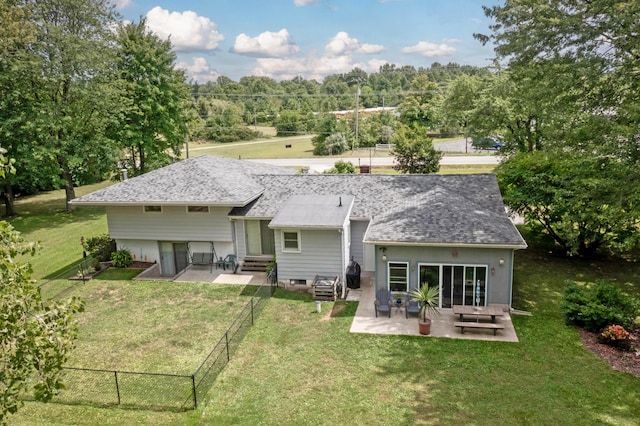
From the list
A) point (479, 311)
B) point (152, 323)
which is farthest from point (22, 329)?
point (479, 311)

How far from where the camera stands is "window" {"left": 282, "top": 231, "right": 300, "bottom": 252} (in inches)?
765

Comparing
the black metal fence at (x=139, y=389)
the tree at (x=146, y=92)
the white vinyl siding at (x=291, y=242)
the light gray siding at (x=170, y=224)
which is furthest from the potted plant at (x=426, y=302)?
the tree at (x=146, y=92)

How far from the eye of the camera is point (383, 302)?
16922mm

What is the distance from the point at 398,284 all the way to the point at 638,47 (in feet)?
38.0

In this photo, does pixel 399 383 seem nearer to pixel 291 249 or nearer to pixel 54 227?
pixel 291 249

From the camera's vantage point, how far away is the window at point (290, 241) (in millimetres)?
19422

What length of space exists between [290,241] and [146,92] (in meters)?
23.4

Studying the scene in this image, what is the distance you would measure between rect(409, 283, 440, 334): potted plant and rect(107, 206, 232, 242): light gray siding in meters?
9.68

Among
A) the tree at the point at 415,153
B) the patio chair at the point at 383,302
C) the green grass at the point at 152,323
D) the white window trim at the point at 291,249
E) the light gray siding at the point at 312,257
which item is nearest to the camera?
the green grass at the point at 152,323

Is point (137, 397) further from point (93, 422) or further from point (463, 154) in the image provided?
point (463, 154)

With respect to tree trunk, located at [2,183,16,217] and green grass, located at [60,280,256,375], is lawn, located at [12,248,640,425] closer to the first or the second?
green grass, located at [60,280,256,375]

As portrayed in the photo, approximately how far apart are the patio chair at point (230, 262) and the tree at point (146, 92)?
18626 mm

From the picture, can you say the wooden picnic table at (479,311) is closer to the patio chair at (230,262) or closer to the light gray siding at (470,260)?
the light gray siding at (470,260)

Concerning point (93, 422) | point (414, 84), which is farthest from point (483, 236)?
point (414, 84)
